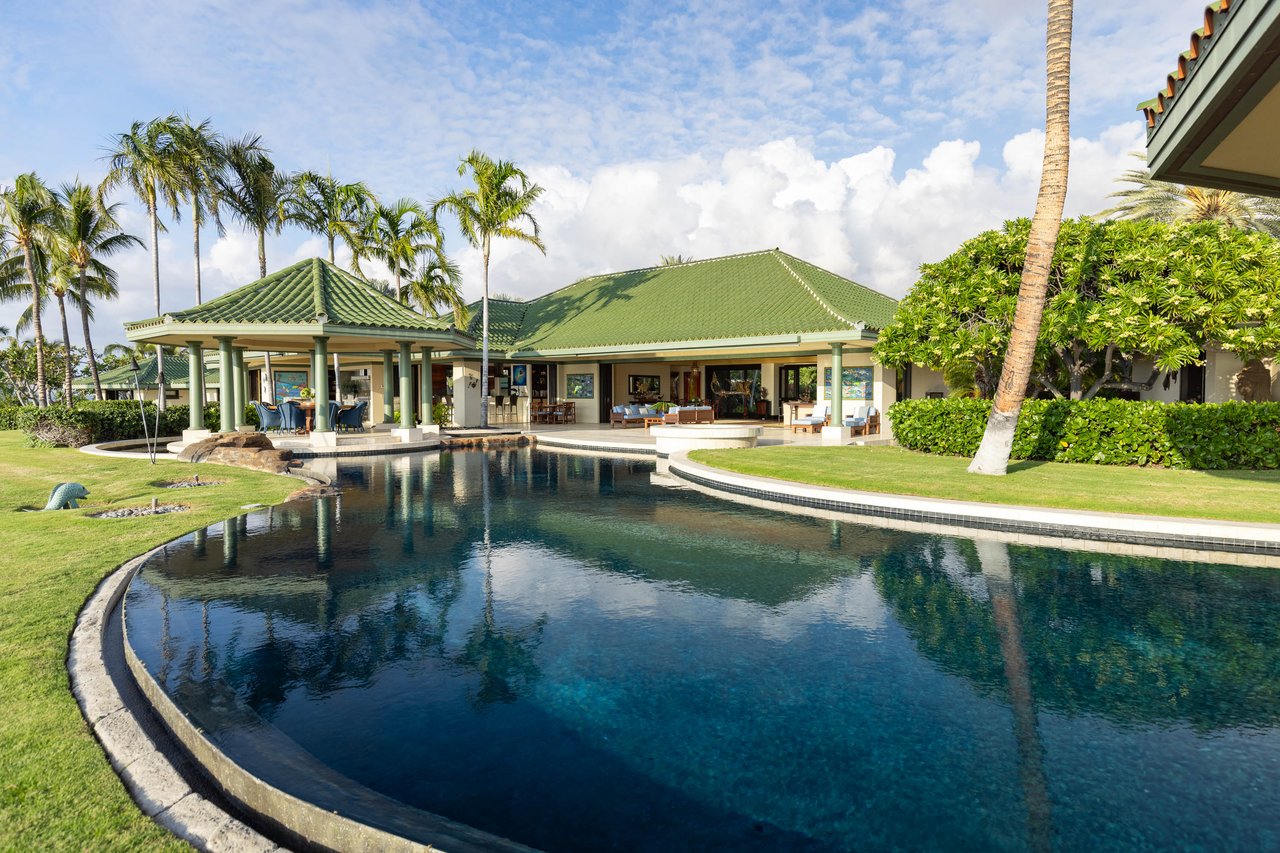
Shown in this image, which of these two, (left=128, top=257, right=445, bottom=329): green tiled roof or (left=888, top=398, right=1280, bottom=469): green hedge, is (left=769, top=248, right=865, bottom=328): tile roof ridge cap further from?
(left=128, top=257, right=445, bottom=329): green tiled roof

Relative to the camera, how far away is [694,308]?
25094mm

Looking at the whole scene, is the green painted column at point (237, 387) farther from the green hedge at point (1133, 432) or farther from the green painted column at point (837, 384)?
the green hedge at point (1133, 432)

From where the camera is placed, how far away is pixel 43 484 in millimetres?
12414

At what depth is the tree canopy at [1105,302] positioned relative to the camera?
12.8 m

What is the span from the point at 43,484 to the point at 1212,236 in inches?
920

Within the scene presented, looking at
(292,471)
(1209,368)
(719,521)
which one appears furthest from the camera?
(1209,368)

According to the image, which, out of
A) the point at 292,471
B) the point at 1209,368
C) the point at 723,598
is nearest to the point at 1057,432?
the point at 1209,368

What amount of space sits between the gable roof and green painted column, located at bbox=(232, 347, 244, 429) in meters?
9.10

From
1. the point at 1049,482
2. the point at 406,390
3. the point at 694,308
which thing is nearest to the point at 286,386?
the point at 406,390

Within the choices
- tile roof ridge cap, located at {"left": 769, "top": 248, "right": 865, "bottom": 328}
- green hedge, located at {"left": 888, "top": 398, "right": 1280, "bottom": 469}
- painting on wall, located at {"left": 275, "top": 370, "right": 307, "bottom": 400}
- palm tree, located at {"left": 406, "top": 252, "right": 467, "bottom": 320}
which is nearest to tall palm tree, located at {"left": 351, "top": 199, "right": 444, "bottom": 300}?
palm tree, located at {"left": 406, "top": 252, "right": 467, "bottom": 320}

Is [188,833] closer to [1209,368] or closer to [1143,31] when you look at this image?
[1143,31]

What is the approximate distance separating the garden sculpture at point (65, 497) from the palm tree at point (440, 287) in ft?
68.9

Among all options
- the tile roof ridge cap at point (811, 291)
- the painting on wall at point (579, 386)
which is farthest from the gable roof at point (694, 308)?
the painting on wall at point (579, 386)

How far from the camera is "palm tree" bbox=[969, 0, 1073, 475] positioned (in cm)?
1084
